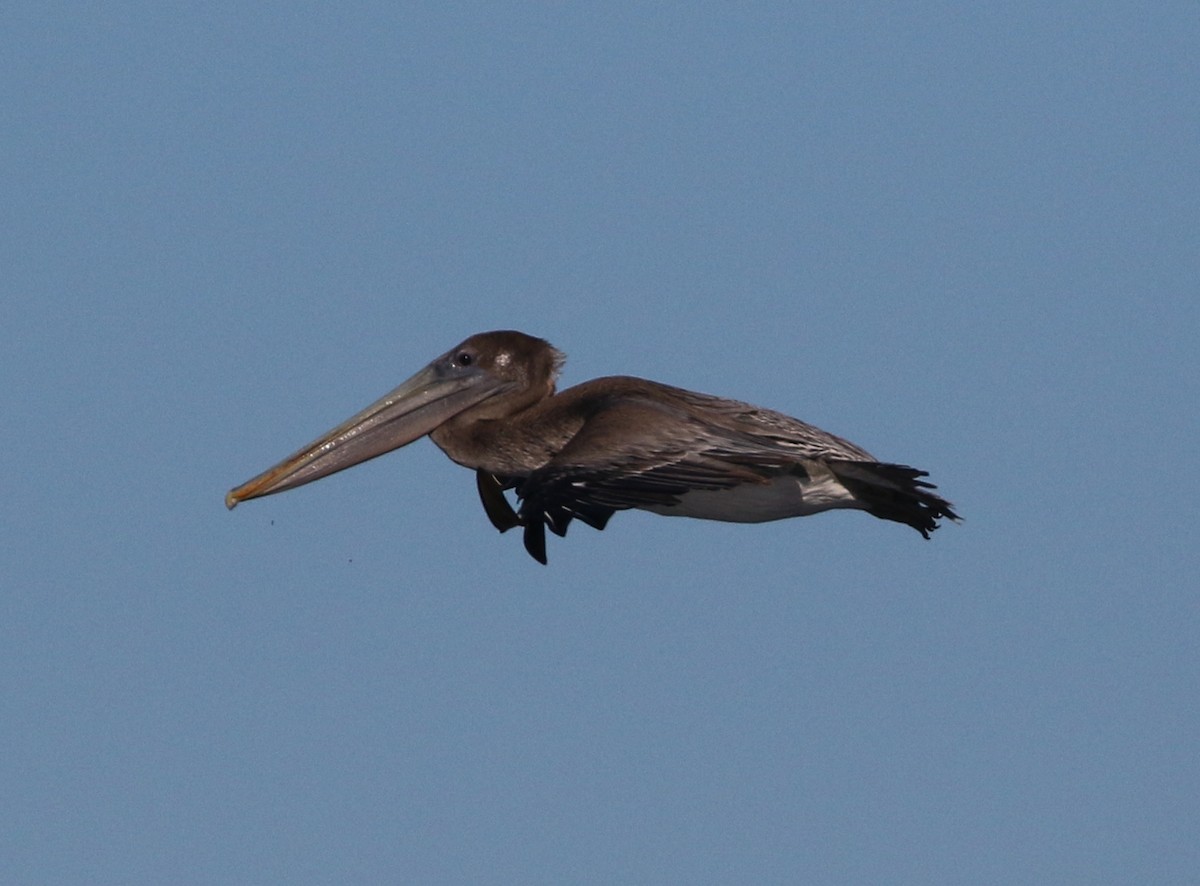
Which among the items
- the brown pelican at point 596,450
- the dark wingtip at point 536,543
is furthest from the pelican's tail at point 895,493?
the dark wingtip at point 536,543

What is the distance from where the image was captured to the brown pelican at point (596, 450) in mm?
10586

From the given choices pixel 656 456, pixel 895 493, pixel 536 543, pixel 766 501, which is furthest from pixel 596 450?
pixel 895 493

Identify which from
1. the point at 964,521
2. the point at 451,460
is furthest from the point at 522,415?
the point at 964,521

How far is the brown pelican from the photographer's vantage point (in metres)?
10.6

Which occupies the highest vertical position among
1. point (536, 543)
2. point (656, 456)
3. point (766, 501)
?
point (656, 456)

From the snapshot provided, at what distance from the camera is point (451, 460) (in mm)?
12133

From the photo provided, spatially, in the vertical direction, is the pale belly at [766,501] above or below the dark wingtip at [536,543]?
above

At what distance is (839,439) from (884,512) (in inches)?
17.8

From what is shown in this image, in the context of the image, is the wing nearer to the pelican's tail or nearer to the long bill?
the pelican's tail

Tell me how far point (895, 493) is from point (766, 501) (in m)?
0.76

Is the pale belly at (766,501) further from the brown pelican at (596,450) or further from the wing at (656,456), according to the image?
the wing at (656,456)

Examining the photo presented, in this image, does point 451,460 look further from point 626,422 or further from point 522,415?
point 626,422

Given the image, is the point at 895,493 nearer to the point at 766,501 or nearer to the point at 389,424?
the point at 766,501

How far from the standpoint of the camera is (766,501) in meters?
11.3
